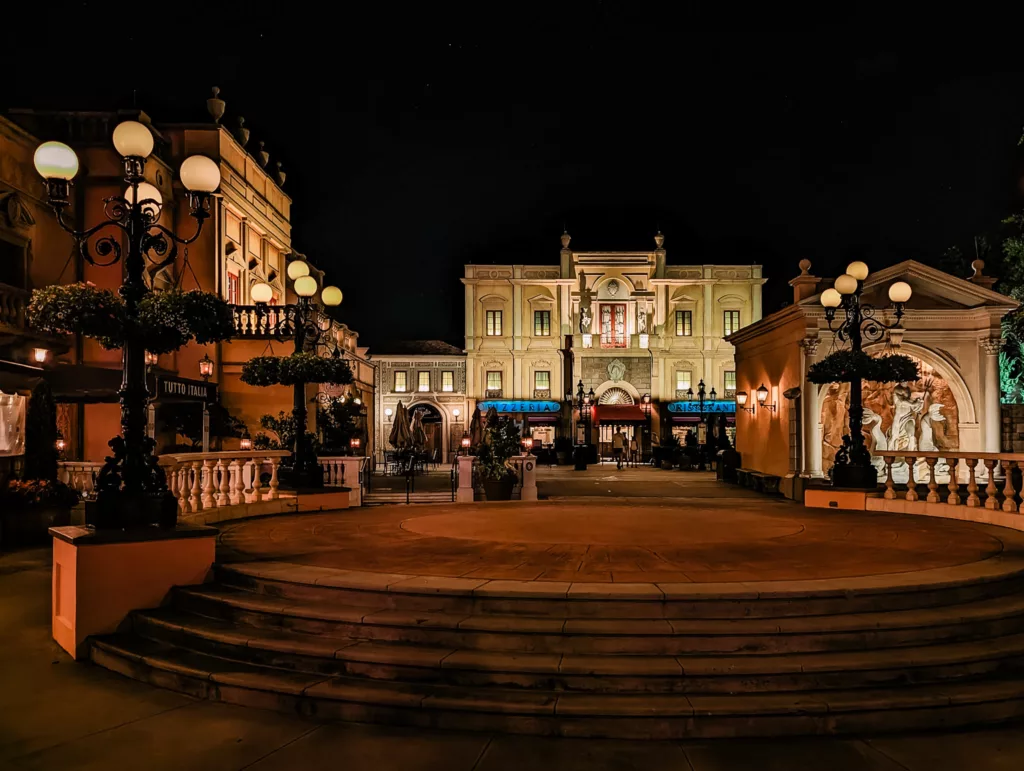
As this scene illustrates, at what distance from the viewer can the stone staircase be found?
204 inches

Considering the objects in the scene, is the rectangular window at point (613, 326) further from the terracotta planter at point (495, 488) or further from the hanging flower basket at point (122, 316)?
the hanging flower basket at point (122, 316)

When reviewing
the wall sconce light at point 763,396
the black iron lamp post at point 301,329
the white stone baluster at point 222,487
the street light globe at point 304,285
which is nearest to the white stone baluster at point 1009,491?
the black iron lamp post at point 301,329

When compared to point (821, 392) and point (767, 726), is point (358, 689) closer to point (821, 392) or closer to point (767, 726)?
point (767, 726)

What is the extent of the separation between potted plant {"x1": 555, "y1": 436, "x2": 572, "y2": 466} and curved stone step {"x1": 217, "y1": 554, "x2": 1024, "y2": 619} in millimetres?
34849

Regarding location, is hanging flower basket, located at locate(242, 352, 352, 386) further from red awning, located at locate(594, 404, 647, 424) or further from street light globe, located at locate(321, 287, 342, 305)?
A: red awning, located at locate(594, 404, 647, 424)

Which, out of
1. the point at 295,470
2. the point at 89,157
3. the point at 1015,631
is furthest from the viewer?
the point at 89,157

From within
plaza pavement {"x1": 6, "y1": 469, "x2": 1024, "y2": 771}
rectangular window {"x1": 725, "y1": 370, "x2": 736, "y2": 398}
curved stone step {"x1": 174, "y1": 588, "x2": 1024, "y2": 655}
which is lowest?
plaza pavement {"x1": 6, "y1": 469, "x2": 1024, "y2": 771}

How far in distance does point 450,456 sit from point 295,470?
35.1 metres

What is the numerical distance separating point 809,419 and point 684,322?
29.3 meters

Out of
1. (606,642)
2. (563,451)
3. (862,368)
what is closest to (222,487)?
(606,642)

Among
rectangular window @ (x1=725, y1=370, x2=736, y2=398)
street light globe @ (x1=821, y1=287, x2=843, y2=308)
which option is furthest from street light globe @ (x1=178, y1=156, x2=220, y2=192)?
rectangular window @ (x1=725, y1=370, x2=736, y2=398)

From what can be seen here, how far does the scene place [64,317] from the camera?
7.30 meters

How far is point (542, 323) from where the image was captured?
4984 centimetres

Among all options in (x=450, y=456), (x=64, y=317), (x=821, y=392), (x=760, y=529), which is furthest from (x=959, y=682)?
(x=450, y=456)
